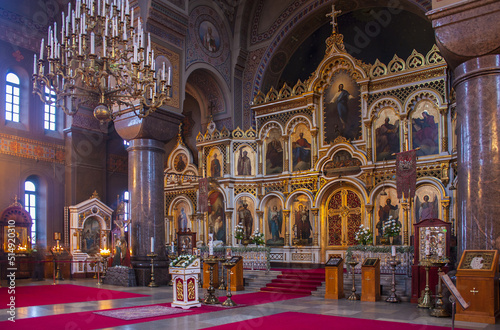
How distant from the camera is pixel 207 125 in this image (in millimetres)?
21156

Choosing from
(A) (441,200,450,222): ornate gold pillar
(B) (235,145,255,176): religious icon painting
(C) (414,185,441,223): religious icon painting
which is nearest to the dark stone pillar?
(A) (441,200,450,222): ornate gold pillar

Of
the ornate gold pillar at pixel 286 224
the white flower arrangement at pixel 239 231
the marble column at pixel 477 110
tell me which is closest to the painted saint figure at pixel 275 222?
the ornate gold pillar at pixel 286 224

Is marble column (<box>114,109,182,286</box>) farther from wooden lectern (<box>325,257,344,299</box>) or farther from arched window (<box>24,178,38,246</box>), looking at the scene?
arched window (<box>24,178,38,246</box>)

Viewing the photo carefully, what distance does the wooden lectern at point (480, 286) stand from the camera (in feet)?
26.7

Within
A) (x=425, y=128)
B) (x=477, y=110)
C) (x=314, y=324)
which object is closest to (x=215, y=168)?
(x=425, y=128)

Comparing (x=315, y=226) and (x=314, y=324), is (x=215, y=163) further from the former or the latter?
(x=314, y=324)

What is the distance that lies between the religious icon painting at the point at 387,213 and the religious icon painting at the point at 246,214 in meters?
5.13

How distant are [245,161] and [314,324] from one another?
11.7 m

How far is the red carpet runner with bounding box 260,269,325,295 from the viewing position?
542 inches

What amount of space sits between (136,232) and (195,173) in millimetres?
6271

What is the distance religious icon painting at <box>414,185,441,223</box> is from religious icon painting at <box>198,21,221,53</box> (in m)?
9.91

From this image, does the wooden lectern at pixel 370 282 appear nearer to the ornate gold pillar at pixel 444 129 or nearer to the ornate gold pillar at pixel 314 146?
the ornate gold pillar at pixel 444 129

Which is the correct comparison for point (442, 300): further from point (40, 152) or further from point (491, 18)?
point (40, 152)

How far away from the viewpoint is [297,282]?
1428 cm
